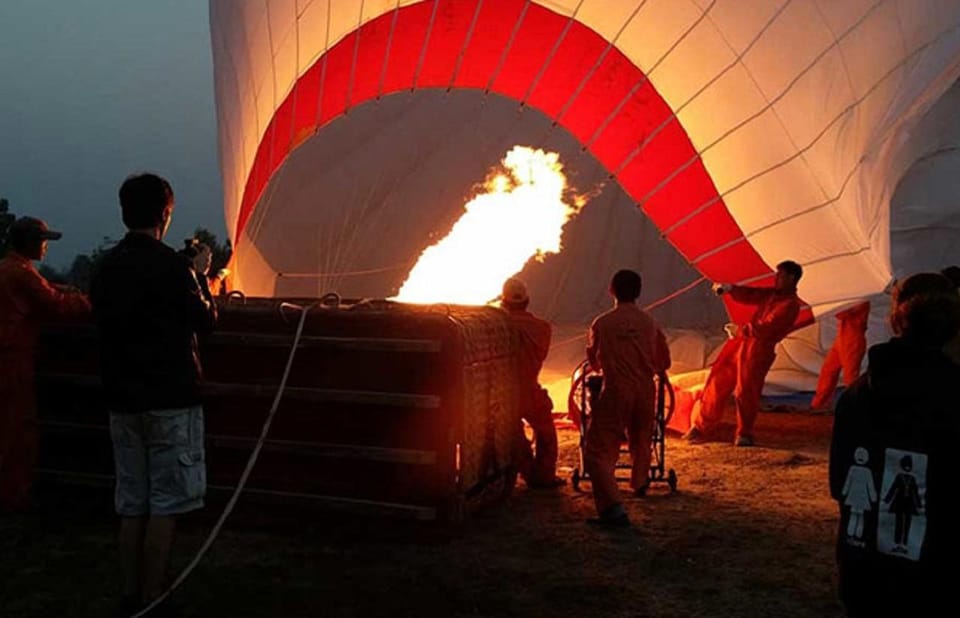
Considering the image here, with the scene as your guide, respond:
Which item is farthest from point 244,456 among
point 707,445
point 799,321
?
point 799,321

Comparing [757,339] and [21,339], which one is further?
[757,339]

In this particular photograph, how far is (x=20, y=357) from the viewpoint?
539cm

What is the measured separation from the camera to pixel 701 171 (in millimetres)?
8109

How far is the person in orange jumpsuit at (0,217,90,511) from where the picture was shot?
5309mm

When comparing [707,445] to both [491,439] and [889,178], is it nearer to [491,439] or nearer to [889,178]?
[889,178]

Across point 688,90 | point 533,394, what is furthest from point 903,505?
point 688,90

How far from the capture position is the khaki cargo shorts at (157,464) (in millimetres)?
3607

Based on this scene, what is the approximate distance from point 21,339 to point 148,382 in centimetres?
215

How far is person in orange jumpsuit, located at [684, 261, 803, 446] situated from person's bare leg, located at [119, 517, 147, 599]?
17.7ft

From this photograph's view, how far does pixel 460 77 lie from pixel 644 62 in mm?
1566

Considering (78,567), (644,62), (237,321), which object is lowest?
(78,567)

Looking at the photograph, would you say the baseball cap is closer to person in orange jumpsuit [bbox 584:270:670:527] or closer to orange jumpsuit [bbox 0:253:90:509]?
orange jumpsuit [bbox 0:253:90:509]

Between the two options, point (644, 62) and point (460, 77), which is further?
point (460, 77)

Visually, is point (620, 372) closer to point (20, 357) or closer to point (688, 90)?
point (688, 90)
